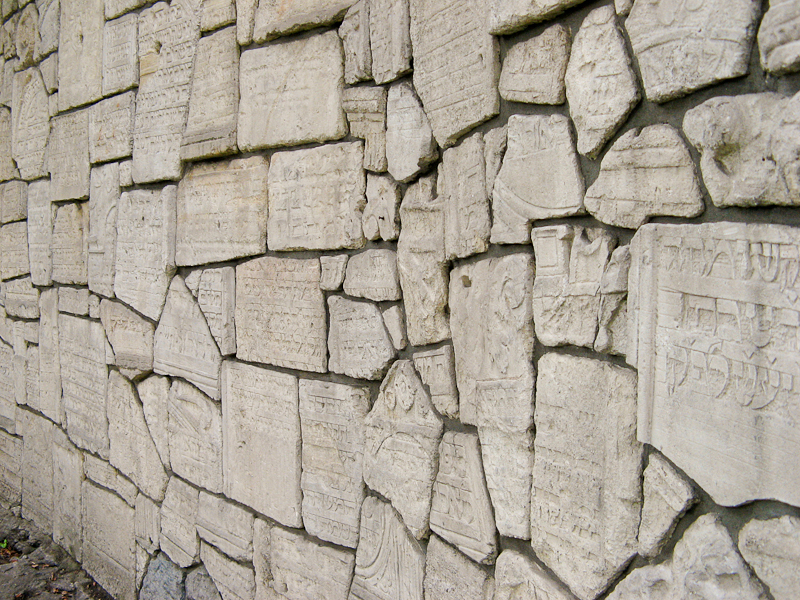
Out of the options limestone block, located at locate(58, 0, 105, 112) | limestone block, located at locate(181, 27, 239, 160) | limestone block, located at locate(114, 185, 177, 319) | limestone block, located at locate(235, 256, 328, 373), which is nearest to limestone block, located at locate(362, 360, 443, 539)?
limestone block, located at locate(235, 256, 328, 373)

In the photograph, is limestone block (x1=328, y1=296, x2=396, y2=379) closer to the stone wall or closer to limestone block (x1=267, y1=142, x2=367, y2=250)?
the stone wall

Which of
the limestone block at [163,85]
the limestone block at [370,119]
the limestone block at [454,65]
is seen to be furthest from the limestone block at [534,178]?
the limestone block at [163,85]

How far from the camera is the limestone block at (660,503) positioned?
136cm

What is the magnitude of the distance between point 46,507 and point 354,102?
384 centimetres

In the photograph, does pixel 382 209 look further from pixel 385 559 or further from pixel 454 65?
pixel 385 559

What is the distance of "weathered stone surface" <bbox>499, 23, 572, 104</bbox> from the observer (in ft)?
5.30

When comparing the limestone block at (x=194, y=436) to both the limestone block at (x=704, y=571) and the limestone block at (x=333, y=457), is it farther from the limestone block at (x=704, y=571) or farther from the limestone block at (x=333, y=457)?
the limestone block at (x=704, y=571)

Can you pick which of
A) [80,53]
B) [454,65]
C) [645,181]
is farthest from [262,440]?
[80,53]

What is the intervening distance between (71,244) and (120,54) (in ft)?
3.95

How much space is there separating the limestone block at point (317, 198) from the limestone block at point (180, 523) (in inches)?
54.2

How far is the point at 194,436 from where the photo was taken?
10.4 feet

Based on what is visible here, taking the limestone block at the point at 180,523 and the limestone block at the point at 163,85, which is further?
the limestone block at the point at 180,523

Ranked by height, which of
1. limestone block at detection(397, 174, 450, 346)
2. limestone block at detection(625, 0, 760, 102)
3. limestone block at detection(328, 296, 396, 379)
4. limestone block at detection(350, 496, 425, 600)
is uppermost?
limestone block at detection(625, 0, 760, 102)

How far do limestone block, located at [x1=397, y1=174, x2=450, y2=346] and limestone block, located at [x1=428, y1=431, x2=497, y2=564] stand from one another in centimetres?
33
